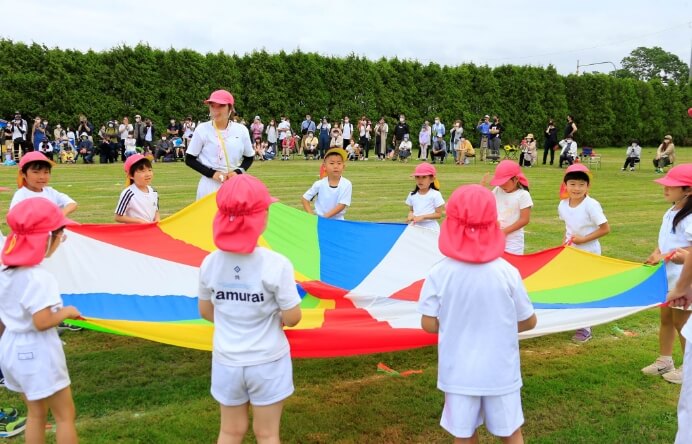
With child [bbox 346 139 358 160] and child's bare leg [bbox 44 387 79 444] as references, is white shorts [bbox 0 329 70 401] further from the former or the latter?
child [bbox 346 139 358 160]

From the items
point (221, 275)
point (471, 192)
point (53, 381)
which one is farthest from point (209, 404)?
point (471, 192)

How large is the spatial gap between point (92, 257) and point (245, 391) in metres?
2.31

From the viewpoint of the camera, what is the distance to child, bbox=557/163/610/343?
4371 mm

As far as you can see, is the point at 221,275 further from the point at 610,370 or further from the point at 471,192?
the point at 610,370

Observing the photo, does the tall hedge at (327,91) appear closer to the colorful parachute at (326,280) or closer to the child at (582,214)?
the colorful parachute at (326,280)

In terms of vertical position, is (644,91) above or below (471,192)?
above

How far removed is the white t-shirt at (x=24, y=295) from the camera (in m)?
2.51

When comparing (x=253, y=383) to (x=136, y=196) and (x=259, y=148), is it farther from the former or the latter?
(x=259, y=148)

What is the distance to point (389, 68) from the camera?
2645 cm

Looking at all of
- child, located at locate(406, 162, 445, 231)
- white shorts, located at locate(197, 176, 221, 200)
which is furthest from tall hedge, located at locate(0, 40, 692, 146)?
child, located at locate(406, 162, 445, 231)

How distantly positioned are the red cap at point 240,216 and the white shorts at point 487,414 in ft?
3.21

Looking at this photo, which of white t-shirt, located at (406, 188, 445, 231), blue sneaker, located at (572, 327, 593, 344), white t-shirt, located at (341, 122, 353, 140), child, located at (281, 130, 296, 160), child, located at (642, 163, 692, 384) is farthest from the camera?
child, located at (281, 130, 296, 160)

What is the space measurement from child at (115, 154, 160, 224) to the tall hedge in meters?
18.0

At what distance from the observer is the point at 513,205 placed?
15.1 ft
